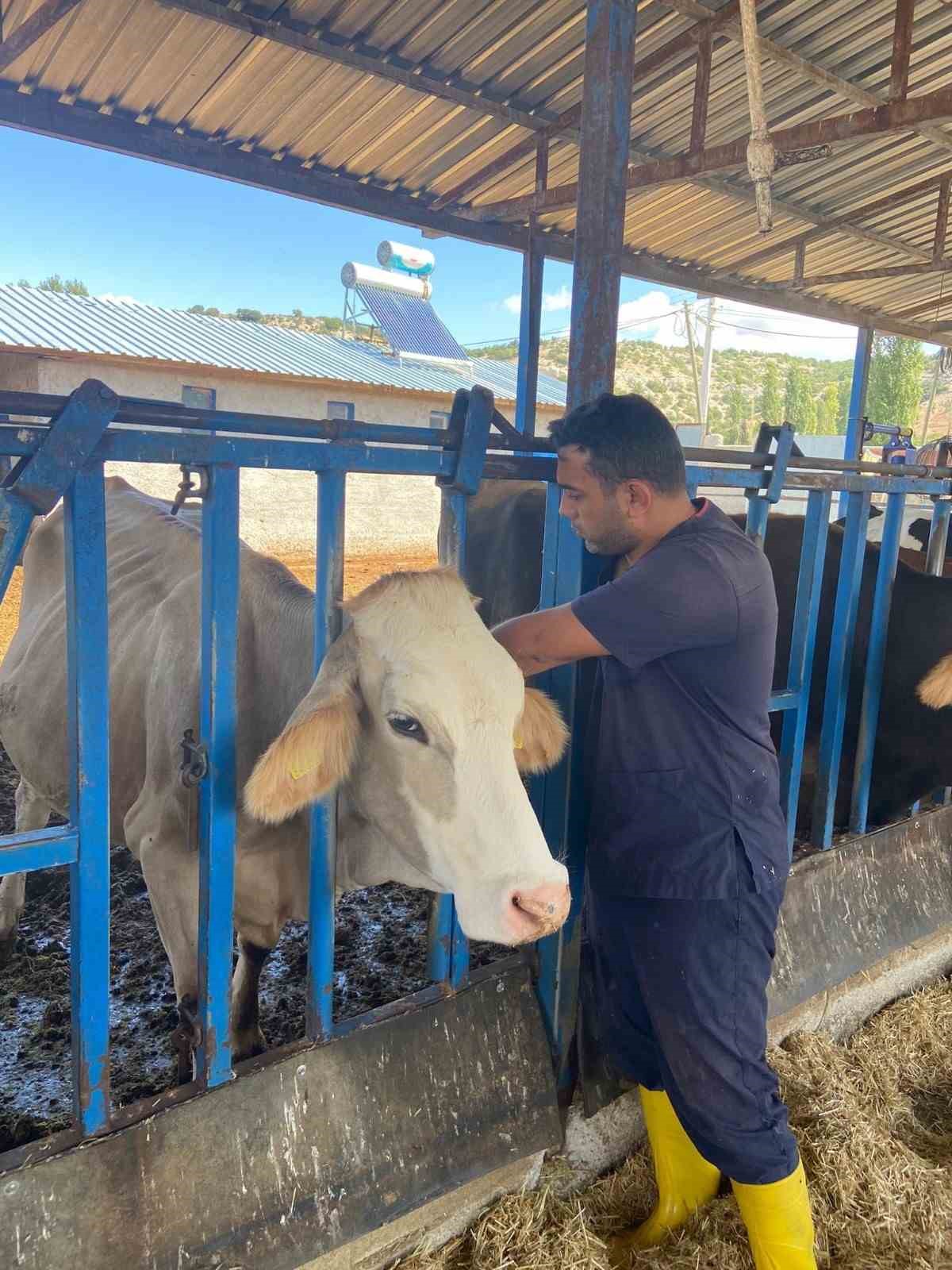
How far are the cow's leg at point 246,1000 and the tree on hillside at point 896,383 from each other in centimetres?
4356

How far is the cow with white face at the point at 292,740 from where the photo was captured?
1.70m

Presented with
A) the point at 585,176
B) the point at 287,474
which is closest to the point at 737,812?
the point at 585,176

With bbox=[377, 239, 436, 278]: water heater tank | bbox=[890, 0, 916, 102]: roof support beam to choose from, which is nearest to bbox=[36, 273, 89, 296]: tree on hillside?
bbox=[377, 239, 436, 278]: water heater tank

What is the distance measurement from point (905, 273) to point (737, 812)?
19.9 ft

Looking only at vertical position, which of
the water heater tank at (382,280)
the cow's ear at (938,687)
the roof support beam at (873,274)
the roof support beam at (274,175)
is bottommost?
the cow's ear at (938,687)

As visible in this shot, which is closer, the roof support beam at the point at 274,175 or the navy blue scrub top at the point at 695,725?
the navy blue scrub top at the point at 695,725

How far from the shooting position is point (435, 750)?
5.73ft

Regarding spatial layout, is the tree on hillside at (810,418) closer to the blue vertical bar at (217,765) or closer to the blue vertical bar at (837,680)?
the blue vertical bar at (837,680)

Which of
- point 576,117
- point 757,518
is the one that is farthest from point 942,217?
point 757,518

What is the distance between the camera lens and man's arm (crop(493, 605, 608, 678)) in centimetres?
191

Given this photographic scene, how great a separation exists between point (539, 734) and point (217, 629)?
68 centimetres

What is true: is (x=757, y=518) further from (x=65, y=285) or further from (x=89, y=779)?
(x=65, y=285)

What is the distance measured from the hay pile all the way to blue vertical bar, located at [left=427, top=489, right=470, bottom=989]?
575mm

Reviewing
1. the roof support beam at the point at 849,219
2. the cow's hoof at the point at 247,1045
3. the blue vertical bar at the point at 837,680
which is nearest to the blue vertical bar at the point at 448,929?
the cow's hoof at the point at 247,1045
